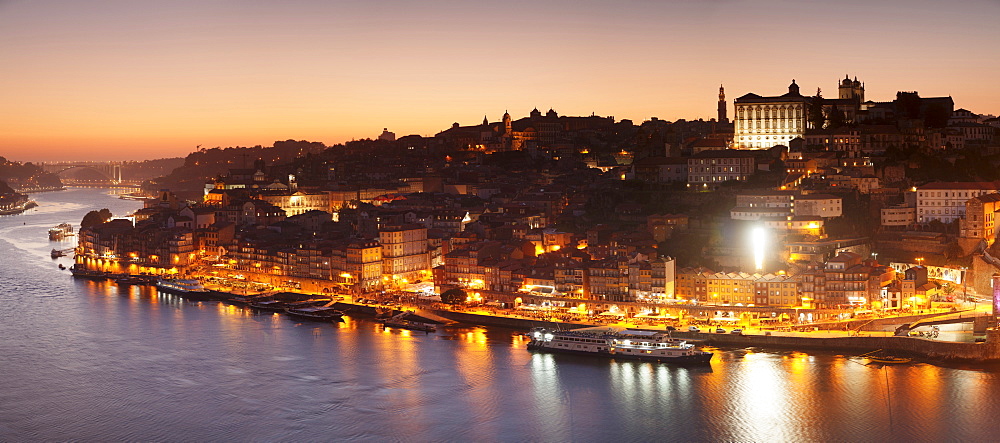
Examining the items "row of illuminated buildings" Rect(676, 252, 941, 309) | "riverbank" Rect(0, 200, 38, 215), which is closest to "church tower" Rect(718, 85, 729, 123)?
"row of illuminated buildings" Rect(676, 252, 941, 309)

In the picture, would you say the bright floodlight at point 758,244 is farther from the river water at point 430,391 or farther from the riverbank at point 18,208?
the riverbank at point 18,208

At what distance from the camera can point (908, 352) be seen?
1385 cm

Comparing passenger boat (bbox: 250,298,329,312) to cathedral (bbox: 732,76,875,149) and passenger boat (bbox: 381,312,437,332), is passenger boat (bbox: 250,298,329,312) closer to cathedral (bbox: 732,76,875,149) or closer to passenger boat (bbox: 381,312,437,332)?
passenger boat (bbox: 381,312,437,332)

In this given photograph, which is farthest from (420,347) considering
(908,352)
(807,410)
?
(908,352)

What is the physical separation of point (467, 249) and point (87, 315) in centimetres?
680

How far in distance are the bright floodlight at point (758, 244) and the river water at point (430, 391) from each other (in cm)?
280

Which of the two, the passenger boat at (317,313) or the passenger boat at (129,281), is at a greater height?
the passenger boat at (129,281)

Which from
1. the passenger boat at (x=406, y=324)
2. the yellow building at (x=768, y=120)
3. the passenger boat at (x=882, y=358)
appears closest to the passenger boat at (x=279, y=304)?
the passenger boat at (x=406, y=324)

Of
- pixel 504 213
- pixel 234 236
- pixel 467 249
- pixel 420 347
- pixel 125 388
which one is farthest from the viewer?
pixel 234 236

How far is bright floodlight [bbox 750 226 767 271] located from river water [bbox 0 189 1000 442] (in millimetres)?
2804

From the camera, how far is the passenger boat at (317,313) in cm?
1764

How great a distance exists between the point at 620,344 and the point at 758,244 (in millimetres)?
4214

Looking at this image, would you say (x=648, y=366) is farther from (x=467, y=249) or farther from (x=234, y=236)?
(x=234, y=236)

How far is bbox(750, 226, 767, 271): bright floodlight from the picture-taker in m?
16.8
